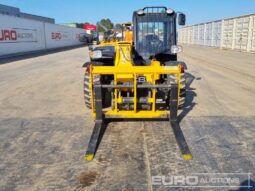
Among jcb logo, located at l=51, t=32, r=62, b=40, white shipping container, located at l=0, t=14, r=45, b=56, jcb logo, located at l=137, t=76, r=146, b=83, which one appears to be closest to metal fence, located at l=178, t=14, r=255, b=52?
jcb logo, located at l=51, t=32, r=62, b=40

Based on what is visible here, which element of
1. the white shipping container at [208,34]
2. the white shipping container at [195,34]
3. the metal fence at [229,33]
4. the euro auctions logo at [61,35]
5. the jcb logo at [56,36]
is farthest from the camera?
the white shipping container at [195,34]

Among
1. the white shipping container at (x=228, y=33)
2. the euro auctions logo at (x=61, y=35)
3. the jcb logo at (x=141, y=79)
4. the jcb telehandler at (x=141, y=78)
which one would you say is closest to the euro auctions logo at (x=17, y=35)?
the euro auctions logo at (x=61, y=35)

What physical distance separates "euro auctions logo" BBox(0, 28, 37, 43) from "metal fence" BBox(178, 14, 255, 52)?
850 inches

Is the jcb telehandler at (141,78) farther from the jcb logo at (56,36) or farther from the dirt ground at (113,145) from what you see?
the jcb logo at (56,36)

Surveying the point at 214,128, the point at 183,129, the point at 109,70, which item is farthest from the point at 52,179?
the point at 214,128

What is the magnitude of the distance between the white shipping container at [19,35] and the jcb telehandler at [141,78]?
56.4 feet

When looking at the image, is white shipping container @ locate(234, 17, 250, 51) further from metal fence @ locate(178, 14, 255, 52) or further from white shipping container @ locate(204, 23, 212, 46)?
white shipping container @ locate(204, 23, 212, 46)

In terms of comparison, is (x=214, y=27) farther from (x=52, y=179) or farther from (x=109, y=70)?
(x=52, y=179)

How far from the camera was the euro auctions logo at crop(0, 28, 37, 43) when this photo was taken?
20.9 m

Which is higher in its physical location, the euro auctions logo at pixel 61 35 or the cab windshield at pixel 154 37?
the euro auctions logo at pixel 61 35

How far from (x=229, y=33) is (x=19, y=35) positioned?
73.8ft

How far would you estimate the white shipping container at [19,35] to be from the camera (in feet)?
69.1

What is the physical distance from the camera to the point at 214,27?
112ft

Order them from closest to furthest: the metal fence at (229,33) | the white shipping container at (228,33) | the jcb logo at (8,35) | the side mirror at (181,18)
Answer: the side mirror at (181,18), the jcb logo at (8,35), the metal fence at (229,33), the white shipping container at (228,33)
